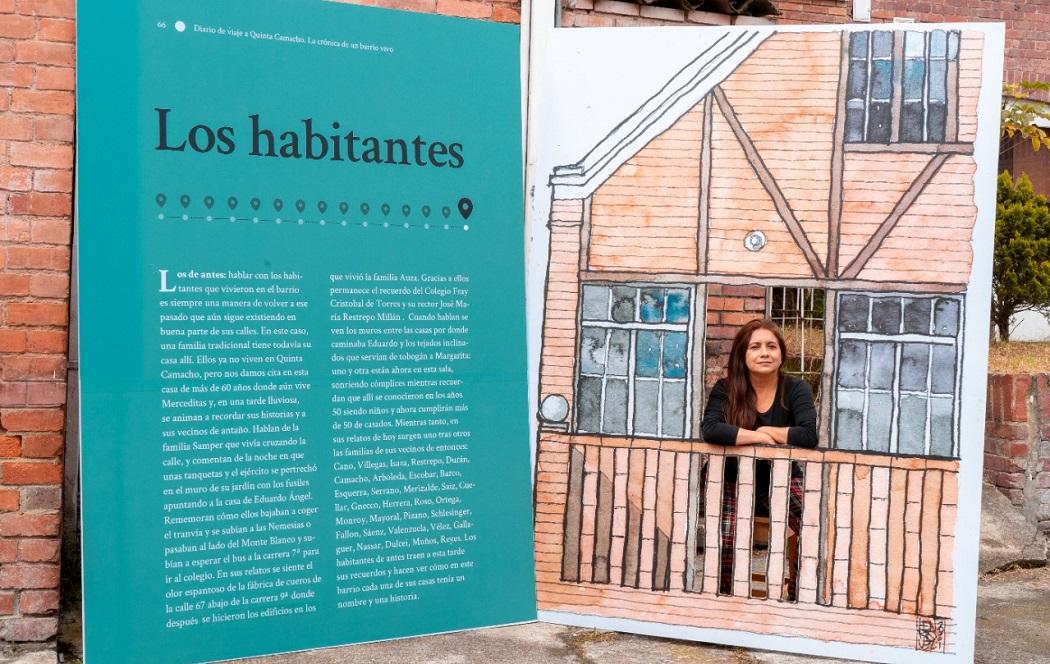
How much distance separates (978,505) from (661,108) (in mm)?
1700

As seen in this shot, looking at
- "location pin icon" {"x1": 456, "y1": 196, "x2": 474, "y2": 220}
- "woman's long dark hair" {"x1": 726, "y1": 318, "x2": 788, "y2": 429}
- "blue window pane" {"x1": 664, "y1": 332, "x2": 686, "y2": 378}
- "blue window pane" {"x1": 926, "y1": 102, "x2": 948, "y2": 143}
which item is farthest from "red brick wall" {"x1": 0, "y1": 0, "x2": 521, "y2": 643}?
"blue window pane" {"x1": 926, "y1": 102, "x2": 948, "y2": 143}

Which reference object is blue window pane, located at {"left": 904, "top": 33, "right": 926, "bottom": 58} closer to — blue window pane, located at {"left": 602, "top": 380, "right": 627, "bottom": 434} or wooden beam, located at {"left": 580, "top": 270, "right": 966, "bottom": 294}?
wooden beam, located at {"left": 580, "top": 270, "right": 966, "bottom": 294}

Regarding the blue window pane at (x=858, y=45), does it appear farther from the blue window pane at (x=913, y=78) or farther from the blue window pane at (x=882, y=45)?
the blue window pane at (x=913, y=78)

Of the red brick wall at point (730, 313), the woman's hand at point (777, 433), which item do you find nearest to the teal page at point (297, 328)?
the woman's hand at point (777, 433)

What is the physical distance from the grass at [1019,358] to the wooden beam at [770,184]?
189cm

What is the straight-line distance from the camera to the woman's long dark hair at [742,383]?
3.47 metres

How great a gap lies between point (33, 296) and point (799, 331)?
4.58 m

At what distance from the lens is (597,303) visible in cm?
346

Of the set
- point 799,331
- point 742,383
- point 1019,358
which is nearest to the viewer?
point 742,383

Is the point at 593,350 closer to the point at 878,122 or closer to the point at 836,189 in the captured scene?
the point at 836,189

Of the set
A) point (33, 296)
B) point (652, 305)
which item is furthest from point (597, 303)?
point (33, 296)

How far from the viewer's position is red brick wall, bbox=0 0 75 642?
123 inches

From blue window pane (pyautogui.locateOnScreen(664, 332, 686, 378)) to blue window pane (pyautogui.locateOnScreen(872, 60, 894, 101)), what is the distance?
103cm

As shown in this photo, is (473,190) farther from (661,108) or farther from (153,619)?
(153,619)
